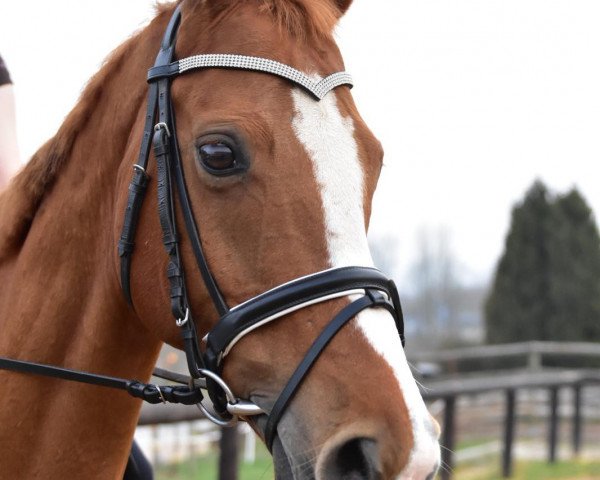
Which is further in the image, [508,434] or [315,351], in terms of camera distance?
[508,434]

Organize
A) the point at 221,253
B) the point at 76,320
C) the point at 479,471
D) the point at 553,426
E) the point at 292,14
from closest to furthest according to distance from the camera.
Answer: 1. the point at 221,253
2. the point at 292,14
3. the point at 76,320
4. the point at 479,471
5. the point at 553,426

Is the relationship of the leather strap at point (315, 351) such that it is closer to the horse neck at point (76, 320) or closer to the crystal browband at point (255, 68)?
the crystal browband at point (255, 68)

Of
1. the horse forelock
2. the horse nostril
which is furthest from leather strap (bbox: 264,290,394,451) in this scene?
the horse forelock

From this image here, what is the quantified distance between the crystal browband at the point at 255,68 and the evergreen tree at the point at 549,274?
61.7 ft

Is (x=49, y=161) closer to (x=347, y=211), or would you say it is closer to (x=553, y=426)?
(x=347, y=211)

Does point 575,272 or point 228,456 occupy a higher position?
point 228,456

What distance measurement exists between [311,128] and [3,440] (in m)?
1.36

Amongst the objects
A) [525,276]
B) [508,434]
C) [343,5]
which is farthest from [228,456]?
[525,276]

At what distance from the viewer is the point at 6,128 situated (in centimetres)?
319

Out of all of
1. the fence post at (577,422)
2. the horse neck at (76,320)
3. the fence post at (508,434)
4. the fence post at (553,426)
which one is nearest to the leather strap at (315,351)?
the horse neck at (76,320)

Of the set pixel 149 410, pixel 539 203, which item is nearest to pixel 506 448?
pixel 149 410

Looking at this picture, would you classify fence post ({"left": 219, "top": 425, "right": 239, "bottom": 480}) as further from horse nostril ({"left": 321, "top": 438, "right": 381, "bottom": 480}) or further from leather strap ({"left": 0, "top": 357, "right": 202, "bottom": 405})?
horse nostril ({"left": 321, "top": 438, "right": 381, "bottom": 480})

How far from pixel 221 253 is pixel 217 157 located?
262 mm

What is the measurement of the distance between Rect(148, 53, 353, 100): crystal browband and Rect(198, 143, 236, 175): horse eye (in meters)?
0.26
